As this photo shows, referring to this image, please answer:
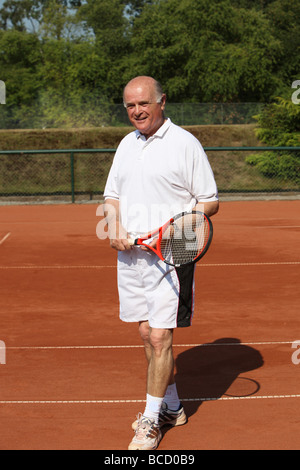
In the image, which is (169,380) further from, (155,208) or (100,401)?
(155,208)

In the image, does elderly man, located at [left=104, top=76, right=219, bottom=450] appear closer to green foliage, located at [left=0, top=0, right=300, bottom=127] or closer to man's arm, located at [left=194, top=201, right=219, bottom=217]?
man's arm, located at [left=194, top=201, right=219, bottom=217]

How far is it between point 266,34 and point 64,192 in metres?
15.9

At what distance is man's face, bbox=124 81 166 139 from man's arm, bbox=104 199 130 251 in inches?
22.5

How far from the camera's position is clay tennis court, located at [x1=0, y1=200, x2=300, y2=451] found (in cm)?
459

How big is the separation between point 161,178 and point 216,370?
2.16 m

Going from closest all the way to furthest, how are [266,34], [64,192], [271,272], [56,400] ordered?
1. [56,400]
2. [271,272]
3. [64,192]
4. [266,34]

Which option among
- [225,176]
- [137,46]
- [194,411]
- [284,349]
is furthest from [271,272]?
[137,46]

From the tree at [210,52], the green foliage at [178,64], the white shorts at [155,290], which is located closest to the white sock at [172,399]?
the white shorts at [155,290]

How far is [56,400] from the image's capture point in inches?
203

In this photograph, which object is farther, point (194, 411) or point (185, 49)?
point (185, 49)

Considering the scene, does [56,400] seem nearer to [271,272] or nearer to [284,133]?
[271,272]

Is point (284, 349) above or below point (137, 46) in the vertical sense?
below

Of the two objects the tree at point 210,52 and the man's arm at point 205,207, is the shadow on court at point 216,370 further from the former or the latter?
the tree at point 210,52

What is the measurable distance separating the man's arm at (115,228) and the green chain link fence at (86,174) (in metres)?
16.4
